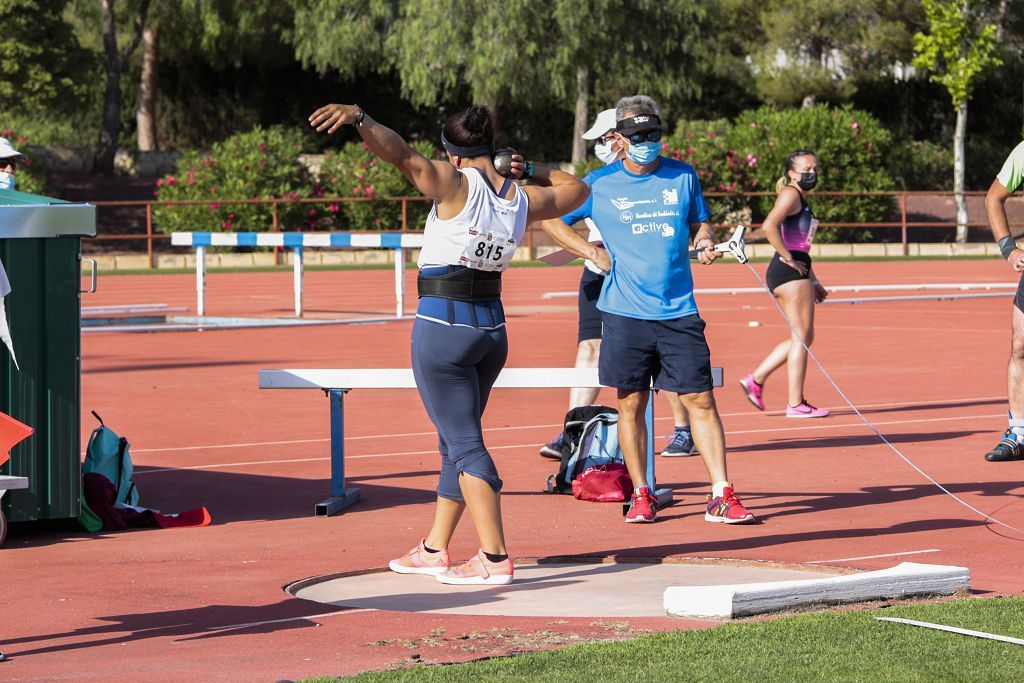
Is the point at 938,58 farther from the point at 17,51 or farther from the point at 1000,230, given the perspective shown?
the point at 1000,230

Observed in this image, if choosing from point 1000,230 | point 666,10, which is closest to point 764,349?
point 1000,230

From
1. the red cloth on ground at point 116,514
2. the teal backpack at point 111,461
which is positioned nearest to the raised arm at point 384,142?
the red cloth on ground at point 116,514

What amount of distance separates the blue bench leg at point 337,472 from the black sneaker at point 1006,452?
3.80m

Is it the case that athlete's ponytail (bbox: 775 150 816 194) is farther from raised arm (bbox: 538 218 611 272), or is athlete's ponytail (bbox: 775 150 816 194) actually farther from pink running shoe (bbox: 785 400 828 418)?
raised arm (bbox: 538 218 611 272)

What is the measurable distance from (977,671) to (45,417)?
450 centimetres

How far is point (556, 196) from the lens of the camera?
719 cm

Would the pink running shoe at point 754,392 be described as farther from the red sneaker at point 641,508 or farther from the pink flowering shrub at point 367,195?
the pink flowering shrub at point 367,195

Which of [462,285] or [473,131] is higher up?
[473,131]

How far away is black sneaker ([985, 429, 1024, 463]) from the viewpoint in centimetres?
1012

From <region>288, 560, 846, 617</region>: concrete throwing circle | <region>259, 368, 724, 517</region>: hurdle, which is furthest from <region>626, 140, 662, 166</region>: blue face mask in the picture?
<region>288, 560, 846, 617</region>: concrete throwing circle

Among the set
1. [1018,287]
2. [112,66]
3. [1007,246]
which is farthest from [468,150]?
[112,66]

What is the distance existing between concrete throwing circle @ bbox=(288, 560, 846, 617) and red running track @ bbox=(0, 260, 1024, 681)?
0.54 feet

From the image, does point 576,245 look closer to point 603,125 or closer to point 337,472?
point 603,125

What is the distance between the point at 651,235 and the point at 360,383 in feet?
5.64
